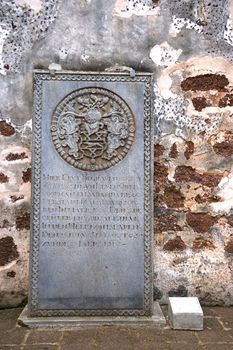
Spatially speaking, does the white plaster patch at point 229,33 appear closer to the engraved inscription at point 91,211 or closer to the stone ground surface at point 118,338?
the engraved inscription at point 91,211

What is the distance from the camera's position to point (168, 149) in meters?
3.38

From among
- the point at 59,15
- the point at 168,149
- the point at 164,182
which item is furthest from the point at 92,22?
the point at 164,182

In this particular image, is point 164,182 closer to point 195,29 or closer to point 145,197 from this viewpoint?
point 145,197

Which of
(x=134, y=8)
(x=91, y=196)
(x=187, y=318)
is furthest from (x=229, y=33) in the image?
(x=187, y=318)

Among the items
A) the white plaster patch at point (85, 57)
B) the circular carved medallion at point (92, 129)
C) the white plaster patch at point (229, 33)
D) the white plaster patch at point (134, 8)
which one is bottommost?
the circular carved medallion at point (92, 129)

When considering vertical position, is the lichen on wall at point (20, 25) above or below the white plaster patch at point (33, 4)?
below

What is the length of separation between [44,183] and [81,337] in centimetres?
111

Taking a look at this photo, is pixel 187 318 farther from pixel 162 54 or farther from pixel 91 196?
pixel 162 54

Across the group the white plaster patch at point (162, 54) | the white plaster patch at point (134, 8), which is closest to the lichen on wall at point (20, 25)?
the white plaster patch at point (134, 8)

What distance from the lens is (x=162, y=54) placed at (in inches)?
131

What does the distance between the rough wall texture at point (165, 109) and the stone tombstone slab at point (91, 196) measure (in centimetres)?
17

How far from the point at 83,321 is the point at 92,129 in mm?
1408

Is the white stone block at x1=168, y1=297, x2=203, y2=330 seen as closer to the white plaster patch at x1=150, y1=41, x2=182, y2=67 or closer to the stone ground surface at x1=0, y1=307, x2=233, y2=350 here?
the stone ground surface at x1=0, y1=307, x2=233, y2=350

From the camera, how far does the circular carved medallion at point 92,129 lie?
3209mm
